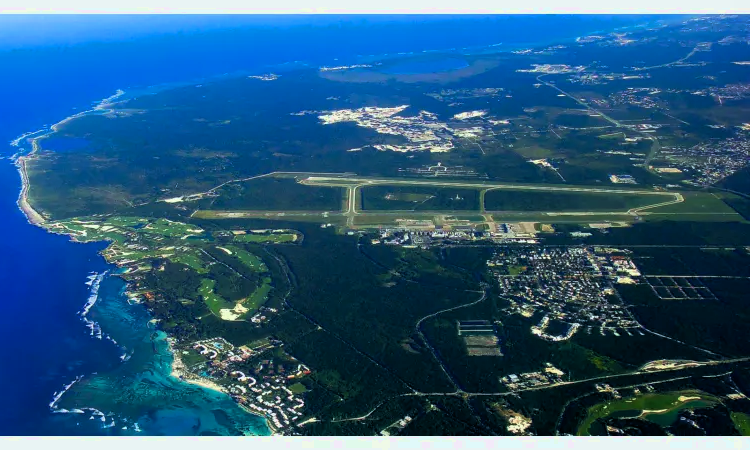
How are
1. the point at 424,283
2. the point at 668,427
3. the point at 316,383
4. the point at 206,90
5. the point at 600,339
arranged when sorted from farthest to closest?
the point at 206,90, the point at 424,283, the point at 600,339, the point at 316,383, the point at 668,427

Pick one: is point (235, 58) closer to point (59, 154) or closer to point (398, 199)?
point (59, 154)

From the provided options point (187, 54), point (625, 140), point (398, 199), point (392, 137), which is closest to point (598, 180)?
point (625, 140)

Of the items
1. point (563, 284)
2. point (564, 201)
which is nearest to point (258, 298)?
point (563, 284)

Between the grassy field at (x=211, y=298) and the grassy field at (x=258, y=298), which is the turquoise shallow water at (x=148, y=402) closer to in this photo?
the grassy field at (x=211, y=298)

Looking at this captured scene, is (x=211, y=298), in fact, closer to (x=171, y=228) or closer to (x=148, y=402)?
(x=148, y=402)

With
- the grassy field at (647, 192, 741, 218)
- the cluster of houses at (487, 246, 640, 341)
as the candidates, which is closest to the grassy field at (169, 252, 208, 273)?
the cluster of houses at (487, 246, 640, 341)
